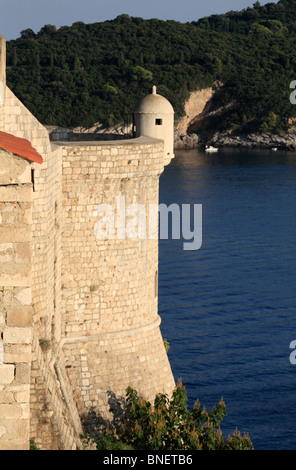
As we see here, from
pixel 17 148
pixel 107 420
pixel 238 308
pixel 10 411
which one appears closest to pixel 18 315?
pixel 10 411

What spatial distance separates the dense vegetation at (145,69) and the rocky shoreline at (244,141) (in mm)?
1815

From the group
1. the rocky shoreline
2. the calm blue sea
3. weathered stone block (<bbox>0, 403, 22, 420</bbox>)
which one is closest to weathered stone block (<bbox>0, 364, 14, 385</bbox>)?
weathered stone block (<bbox>0, 403, 22, 420</bbox>)

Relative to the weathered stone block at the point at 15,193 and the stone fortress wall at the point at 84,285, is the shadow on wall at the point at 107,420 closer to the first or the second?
the stone fortress wall at the point at 84,285

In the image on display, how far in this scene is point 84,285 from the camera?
1748cm

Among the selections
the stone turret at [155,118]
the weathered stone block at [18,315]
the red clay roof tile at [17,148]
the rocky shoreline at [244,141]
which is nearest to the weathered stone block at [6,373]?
the weathered stone block at [18,315]

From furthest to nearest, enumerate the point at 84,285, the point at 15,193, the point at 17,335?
the point at 84,285
the point at 17,335
the point at 15,193

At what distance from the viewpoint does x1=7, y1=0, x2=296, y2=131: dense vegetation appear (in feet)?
365

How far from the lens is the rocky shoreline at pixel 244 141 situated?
116 meters

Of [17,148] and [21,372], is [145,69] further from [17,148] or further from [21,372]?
[21,372]

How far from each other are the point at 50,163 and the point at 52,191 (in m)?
0.55

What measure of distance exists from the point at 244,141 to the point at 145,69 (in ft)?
55.5

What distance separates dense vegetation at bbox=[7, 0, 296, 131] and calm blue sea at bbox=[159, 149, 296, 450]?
129ft
